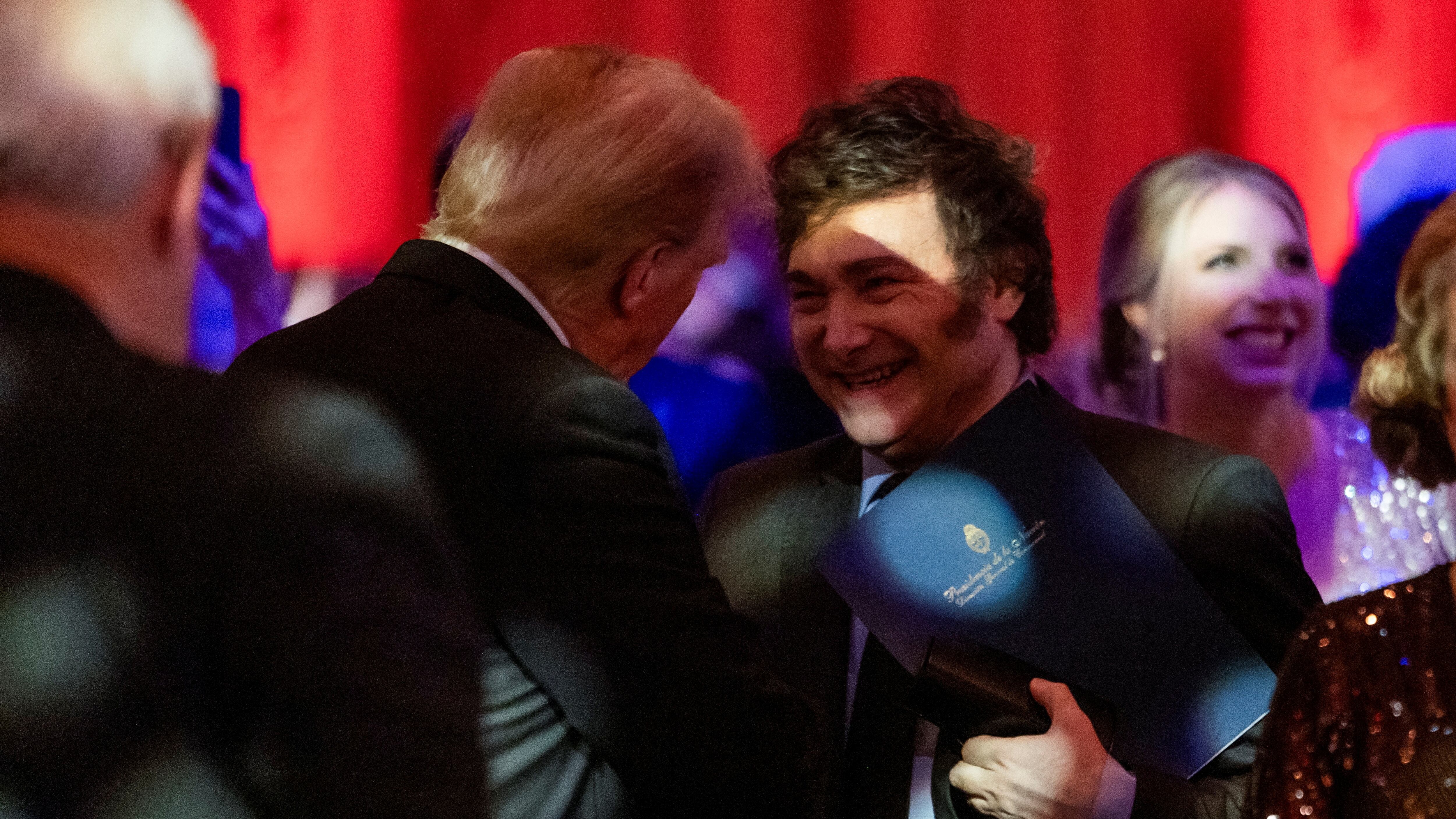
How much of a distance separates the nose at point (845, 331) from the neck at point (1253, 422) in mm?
537

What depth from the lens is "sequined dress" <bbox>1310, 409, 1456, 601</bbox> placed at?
1628mm

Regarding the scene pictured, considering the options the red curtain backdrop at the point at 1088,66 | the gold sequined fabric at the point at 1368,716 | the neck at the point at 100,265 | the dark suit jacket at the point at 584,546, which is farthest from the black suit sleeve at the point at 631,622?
the red curtain backdrop at the point at 1088,66

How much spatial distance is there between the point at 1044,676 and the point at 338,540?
25.5 inches

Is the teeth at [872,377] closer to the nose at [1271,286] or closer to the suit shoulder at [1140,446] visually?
the suit shoulder at [1140,446]

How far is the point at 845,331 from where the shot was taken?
135 cm

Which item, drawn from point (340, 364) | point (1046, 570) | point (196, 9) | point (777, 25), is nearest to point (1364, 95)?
point (777, 25)

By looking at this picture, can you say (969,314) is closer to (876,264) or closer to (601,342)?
(876,264)

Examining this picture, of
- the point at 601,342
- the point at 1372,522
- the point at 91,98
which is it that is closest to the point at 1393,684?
the point at 601,342

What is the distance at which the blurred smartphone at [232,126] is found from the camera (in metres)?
1.79

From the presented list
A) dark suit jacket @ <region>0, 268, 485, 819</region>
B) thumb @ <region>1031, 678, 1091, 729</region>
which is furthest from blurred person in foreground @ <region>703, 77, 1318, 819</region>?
dark suit jacket @ <region>0, 268, 485, 819</region>

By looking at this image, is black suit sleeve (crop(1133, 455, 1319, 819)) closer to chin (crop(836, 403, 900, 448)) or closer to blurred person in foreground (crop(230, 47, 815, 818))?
chin (crop(836, 403, 900, 448))

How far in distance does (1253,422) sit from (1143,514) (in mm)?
488

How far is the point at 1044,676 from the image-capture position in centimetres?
111

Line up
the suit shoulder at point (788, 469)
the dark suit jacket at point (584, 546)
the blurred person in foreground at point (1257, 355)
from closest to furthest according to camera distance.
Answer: the dark suit jacket at point (584, 546)
the suit shoulder at point (788, 469)
the blurred person in foreground at point (1257, 355)
